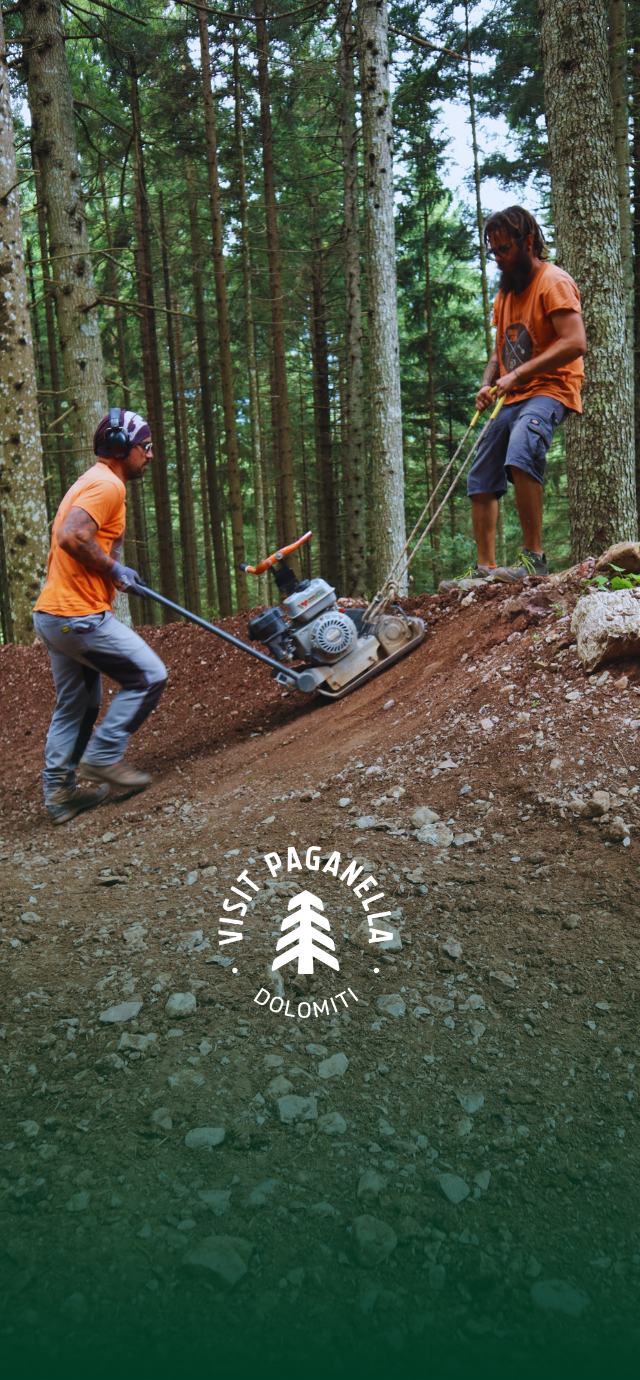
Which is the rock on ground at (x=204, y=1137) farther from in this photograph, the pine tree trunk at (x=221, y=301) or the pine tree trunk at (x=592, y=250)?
the pine tree trunk at (x=221, y=301)

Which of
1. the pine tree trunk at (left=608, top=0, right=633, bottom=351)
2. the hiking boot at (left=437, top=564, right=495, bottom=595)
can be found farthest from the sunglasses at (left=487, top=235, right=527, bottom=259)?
the pine tree trunk at (left=608, top=0, right=633, bottom=351)

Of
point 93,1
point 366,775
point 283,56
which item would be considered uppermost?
point 283,56

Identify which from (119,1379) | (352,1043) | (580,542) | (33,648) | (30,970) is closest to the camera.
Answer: (119,1379)

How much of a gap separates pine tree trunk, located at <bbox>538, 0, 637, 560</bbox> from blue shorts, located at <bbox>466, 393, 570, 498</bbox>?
1.08m

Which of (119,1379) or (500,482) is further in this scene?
(500,482)

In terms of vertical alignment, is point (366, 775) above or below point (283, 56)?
below

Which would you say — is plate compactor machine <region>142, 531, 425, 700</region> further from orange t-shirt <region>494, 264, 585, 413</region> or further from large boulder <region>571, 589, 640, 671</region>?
large boulder <region>571, 589, 640, 671</region>

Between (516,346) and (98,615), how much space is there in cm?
322

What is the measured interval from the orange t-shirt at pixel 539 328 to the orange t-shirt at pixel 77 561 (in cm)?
269

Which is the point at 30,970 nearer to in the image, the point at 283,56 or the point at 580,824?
the point at 580,824

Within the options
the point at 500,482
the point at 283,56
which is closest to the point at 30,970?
the point at 500,482

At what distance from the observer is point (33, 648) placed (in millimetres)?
9586

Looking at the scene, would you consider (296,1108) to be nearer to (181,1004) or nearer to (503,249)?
(181,1004)

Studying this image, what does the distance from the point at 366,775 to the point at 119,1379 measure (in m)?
2.99
